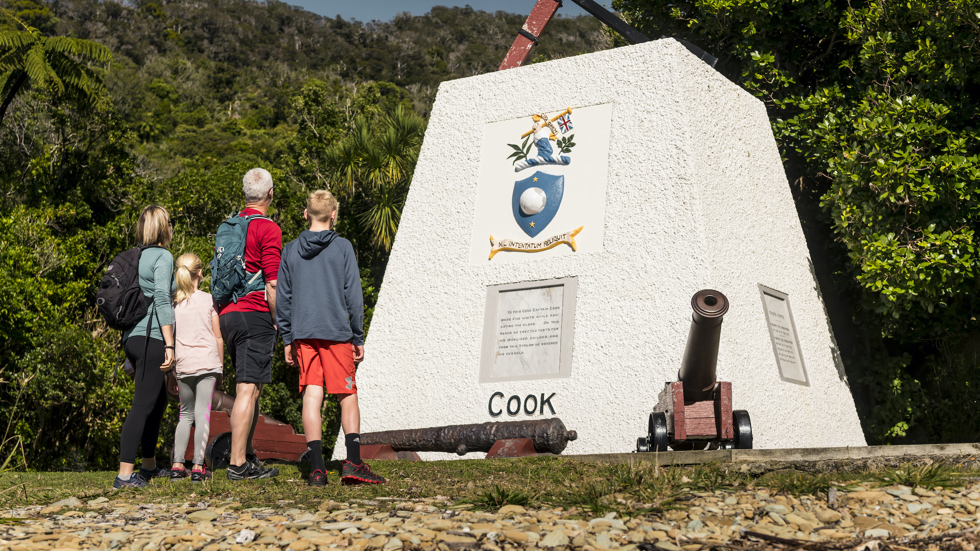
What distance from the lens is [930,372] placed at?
461 inches

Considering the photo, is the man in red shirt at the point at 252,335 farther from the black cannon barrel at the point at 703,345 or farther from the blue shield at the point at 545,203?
the blue shield at the point at 545,203

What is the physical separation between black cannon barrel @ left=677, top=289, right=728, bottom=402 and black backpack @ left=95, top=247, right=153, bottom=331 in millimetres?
3375

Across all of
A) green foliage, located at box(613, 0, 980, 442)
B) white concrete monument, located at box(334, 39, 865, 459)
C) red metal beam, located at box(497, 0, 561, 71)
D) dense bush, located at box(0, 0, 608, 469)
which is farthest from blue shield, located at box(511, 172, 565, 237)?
dense bush, located at box(0, 0, 608, 469)

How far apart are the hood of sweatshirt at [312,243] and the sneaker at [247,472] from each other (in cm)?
118

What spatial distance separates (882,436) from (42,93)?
51.6 feet

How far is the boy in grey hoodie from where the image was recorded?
160 inches

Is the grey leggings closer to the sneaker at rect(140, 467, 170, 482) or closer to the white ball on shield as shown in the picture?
the sneaker at rect(140, 467, 170, 482)

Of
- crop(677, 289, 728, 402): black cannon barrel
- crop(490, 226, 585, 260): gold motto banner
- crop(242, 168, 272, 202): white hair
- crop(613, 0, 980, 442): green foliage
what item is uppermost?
crop(613, 0, 980, 442): green foliage

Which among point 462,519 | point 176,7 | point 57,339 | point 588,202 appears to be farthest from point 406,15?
point 462,519

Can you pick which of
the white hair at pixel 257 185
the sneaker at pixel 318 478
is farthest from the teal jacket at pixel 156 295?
the sneaker at pixel 318 478

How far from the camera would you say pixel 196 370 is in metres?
4.73

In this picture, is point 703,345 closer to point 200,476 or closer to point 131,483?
point 200,476

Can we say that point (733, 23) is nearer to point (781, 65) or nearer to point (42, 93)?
point (781, 65)

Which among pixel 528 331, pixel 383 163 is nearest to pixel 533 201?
pixel 528 331
